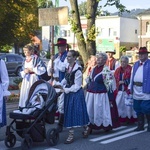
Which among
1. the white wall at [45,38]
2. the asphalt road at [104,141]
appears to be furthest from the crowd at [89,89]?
Answer: the white wall at [45,38]

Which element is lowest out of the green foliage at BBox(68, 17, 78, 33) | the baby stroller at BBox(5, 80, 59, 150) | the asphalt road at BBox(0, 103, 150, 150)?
the asphalt road at BBox(0, 103, 150, 150)

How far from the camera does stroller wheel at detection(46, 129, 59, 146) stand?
297 inches

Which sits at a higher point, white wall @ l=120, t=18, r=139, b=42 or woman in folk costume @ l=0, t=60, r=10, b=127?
white wall @ l=120, t=18, r=139, b=42

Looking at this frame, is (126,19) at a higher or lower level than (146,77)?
higher

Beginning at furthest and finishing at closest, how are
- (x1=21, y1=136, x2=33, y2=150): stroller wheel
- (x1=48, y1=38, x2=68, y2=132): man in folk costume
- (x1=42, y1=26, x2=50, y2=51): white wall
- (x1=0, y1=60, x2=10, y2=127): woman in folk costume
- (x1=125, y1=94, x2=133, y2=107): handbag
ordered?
1. (x1=42, y1=26, x2=50, y2=51): white wall
2. (x1=125, y1=94, x2=133, y2=107): handbag
3. (x1=48, y1=38, x2=68, y2=132): man in folk costume
4. (x1=0, y1=60, x2=10, y2=127): woman in folk costume
5. (x1=21, y1=136, x2=33, y2=150): stroller wheel

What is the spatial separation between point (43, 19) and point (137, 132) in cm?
388

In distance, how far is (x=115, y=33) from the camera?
67.2m

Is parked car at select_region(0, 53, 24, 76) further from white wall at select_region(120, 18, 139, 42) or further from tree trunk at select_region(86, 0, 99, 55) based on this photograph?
white wall at select_region(120, 18, 139, 42)

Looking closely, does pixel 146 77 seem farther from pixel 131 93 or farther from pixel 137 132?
pixel 137 132

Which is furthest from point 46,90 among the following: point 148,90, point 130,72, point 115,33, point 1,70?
point 115,33

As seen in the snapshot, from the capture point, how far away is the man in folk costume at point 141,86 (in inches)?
354

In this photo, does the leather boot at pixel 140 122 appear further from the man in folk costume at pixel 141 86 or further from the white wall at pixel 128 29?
the white wall at pixel 128 29

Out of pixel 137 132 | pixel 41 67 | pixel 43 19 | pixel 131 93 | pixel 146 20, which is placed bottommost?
pixel 137 132

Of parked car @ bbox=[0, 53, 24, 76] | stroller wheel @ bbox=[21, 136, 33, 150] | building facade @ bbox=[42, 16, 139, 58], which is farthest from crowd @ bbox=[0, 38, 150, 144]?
building facade @ bbox=[42, 16, 139, 58]
